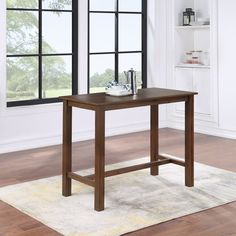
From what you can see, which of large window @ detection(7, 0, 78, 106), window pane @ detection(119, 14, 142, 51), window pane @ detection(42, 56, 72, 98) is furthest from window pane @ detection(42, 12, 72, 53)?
window pane @ detection(119, 14, 142, 51)

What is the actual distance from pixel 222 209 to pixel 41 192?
146 centimetres

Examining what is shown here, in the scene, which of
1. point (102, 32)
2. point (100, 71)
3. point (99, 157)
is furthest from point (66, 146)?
point (102, 32)

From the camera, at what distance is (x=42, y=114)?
6.35 metres

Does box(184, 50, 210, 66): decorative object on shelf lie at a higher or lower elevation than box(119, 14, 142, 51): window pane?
lower

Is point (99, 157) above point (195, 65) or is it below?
below

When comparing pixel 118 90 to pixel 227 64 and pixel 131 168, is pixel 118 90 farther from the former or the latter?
pixel 227 64

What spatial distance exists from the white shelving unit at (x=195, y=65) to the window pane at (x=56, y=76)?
1581mm

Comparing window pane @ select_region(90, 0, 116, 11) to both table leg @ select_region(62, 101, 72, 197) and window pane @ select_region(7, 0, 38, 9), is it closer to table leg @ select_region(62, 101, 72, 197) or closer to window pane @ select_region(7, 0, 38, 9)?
window pane @ select_region(7, 0, 38, 9)

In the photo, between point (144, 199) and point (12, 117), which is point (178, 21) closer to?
point (12, 117)

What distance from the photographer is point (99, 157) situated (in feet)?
13.1

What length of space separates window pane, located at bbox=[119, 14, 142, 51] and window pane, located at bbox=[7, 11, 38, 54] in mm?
1346

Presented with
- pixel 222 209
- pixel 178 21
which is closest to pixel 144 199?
pixel 222 209

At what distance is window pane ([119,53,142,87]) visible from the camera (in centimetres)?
726

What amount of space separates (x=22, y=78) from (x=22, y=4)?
0.83 meters
